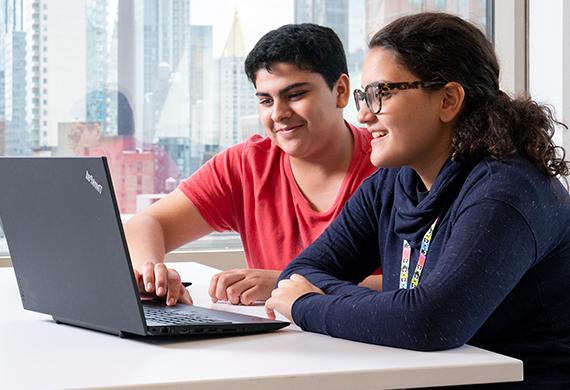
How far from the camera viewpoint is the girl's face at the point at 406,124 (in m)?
1.63

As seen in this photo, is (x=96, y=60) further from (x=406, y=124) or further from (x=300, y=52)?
(x=406, y=124)

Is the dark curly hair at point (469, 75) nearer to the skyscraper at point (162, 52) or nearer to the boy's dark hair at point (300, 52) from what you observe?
the boy's dark hair at point (300, 52)

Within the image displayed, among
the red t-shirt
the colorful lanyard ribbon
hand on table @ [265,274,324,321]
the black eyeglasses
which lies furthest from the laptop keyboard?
the red t-shirt

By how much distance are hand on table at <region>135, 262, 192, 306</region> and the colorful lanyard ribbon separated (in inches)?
15.1

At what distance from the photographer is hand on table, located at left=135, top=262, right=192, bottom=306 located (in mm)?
1660

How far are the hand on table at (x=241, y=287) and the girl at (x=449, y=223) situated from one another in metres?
0.07

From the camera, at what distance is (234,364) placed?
1.18 metres

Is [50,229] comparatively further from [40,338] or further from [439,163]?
[439,163]

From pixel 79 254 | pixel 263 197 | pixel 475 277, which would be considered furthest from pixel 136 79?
pixel 475 277

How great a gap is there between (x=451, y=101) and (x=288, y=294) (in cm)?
45

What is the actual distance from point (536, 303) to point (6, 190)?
2.79 ft

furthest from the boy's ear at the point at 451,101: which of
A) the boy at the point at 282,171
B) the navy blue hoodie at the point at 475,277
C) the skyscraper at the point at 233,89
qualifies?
the skyscraper at the point at 233,89

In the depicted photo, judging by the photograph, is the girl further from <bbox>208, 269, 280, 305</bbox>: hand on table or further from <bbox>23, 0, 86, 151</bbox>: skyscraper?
<bbox>23, 0, 86, 151</bbox>: skyscraper

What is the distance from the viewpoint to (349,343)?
1343mm
